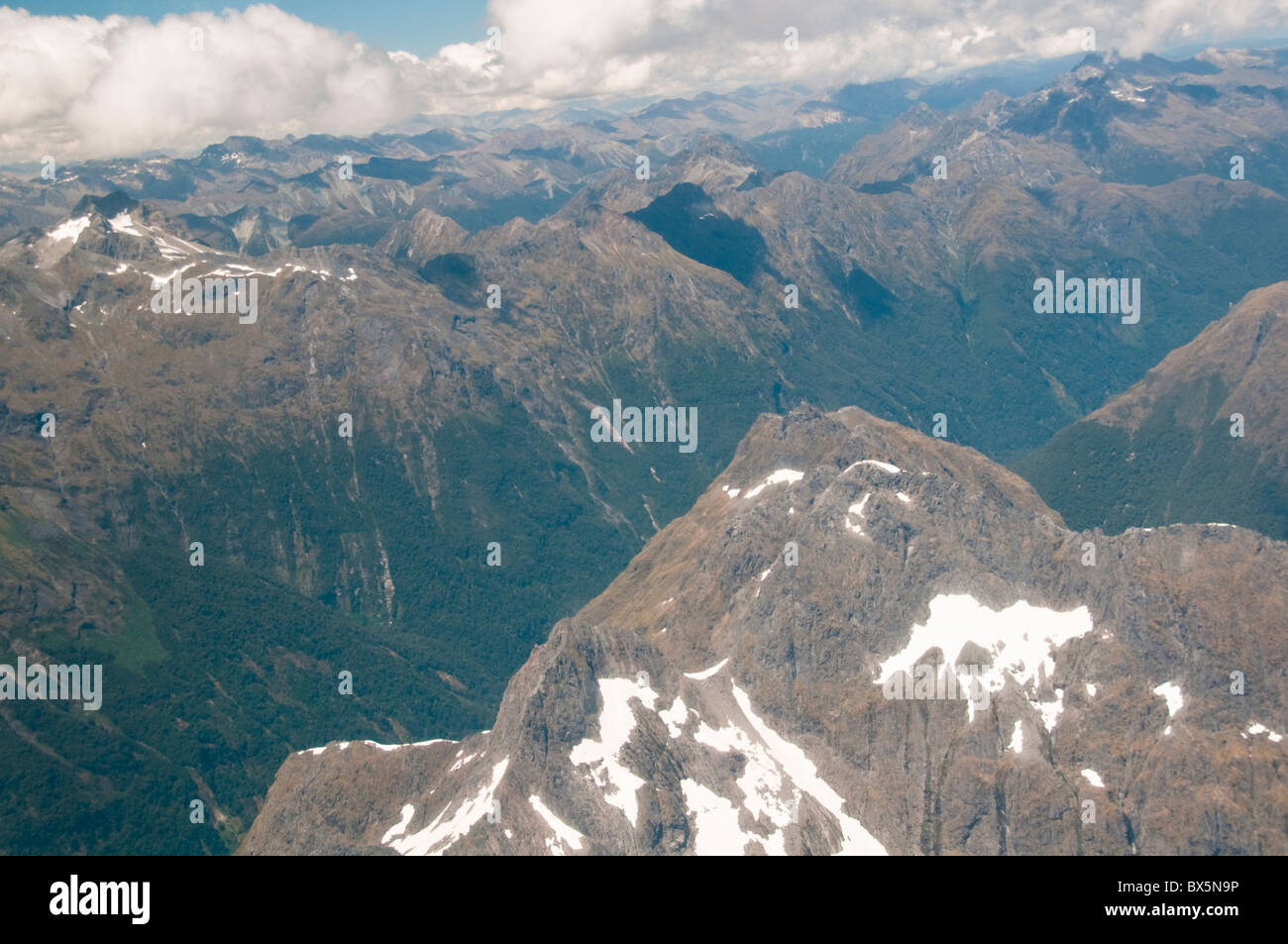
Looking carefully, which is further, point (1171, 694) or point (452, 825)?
point (1171, 694)

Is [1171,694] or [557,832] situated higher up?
[1171,694]

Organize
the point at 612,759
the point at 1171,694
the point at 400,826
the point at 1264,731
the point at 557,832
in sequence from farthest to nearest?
the point at 1171,694
the point at 400,826
the point at 612,759
the point at 1264,731
the point at 557,832

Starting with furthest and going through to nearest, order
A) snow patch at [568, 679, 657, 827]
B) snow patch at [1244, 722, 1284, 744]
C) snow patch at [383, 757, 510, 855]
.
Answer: snow patch at [568, 679, 657, 827] → snow patch at [1244, 722, 1284, 744] → snow patch at [383, 757, 510, 855]

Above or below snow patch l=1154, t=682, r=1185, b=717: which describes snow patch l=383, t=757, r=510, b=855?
below

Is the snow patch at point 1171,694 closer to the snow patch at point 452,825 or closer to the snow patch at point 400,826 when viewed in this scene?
the snow patch at point 452,825

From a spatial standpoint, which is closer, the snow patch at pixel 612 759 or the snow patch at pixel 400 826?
the snow patch at pixel 612 759

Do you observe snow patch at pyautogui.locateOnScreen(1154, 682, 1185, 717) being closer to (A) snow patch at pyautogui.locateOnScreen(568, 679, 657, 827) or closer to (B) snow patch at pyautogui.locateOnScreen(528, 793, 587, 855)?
(A) snow patch at pyautogui.locateOnScreen(568, 679, 657, 827)

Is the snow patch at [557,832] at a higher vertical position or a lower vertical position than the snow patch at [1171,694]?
lower

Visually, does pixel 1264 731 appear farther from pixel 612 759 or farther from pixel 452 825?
pixel 452 825

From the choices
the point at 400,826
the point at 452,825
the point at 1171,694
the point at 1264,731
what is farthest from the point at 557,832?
the point at 1264,731

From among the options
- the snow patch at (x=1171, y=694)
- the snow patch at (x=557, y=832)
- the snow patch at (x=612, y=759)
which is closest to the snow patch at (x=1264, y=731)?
the snow patch at (x=1171, y=694)

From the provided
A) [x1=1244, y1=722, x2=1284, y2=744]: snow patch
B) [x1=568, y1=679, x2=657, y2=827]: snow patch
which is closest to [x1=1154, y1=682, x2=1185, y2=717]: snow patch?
[x1=1244, y1=722, x2=1284, y2=744]: snow patch
